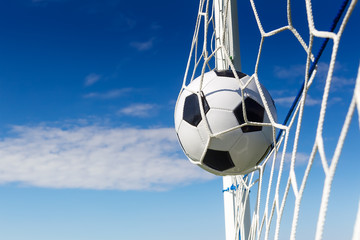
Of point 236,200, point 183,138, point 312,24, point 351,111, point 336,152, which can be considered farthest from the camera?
point 236,200

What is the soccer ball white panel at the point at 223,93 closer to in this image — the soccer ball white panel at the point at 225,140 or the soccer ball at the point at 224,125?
the soccer ball at the point at 224,125

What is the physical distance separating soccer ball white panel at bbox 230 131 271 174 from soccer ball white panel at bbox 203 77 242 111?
0.26 meters

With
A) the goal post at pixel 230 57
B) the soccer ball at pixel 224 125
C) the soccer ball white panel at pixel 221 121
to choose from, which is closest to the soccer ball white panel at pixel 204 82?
the soccer ball at pixel 224 125

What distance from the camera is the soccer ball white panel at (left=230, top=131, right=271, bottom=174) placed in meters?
2.94

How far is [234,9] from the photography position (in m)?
4.56

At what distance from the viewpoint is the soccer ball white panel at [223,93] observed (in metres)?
2.94

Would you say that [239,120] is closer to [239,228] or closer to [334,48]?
[334,48]

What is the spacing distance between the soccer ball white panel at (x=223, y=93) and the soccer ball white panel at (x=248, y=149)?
0.86 ft

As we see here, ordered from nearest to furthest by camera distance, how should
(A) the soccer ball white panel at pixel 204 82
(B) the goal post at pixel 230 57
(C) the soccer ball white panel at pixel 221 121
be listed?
(C) the soccer ball white panel at pixel 221 121 < (A) the soccer ball white panel at pixel 204 82 < (B) the goal post at pixel 230 57

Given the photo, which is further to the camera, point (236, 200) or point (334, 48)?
point (236, 200)

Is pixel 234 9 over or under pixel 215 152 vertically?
over

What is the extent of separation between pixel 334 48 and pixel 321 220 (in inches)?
30.3

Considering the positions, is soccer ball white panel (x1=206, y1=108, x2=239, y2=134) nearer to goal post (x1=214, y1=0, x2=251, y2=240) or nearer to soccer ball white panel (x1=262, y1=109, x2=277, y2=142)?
soccer ball white panel (x1=262, y1=109, x2=277, y2=142)

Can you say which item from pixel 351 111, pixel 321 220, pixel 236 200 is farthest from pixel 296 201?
pixel 236 200
